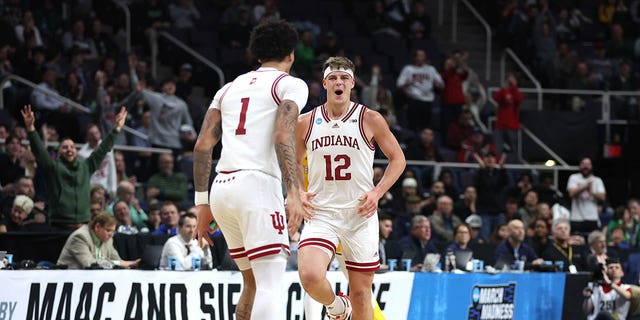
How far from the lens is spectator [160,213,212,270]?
1242 centimetres

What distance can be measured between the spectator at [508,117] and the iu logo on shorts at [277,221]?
1501 cm

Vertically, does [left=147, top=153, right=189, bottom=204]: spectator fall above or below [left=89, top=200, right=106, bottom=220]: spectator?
above

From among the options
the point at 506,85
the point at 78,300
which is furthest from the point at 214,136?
the point at 506,85

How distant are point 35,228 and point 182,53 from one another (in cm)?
847

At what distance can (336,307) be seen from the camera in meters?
9.59

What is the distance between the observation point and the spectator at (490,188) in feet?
62.3

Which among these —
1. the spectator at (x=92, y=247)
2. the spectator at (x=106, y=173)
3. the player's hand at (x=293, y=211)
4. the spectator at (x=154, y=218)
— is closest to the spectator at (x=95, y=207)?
the spectator at (x=154, y=218)

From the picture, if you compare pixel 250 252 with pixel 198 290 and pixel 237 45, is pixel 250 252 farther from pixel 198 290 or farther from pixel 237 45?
pixel 237 45

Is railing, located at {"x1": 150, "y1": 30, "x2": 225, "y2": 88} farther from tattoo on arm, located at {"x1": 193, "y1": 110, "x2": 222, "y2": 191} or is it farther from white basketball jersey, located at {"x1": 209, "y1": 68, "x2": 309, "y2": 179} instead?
white basketball jersey, located at {"x1": 209, "y1": 68, "x2": 309, "y2": 179}

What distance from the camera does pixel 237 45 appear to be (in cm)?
2222

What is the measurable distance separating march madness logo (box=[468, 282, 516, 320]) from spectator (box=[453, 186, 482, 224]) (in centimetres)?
519

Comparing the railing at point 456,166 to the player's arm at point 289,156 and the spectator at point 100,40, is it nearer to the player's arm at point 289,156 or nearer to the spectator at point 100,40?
the spectator at point 100,40

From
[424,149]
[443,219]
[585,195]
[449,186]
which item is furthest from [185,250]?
[585,195]

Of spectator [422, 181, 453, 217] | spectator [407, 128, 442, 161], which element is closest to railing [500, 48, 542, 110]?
spectator [407, 128, 442, 161]
